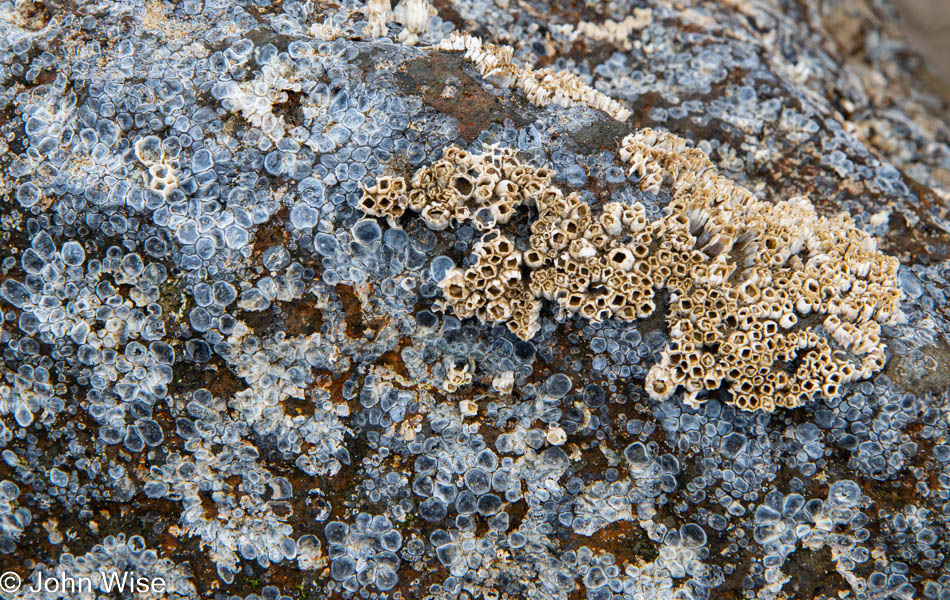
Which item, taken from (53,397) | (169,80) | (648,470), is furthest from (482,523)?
(169,80)

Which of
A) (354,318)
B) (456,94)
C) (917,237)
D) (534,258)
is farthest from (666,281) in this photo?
(917,237)

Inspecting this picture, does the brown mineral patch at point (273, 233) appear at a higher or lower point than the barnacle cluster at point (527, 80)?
lower

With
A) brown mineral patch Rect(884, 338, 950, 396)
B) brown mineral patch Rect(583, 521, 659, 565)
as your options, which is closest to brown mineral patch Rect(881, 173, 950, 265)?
brown mineral patch Rect(884, 338, 950, 396)

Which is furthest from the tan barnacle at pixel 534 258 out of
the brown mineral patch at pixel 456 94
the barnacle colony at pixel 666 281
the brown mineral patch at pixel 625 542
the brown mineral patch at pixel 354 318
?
the brown mineral patch at pixel 625 542

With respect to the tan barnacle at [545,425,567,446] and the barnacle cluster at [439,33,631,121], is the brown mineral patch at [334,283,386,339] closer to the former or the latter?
the tan barnacle at [545,425,567,446]

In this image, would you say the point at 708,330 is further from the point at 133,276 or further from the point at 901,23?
the point at 901,23

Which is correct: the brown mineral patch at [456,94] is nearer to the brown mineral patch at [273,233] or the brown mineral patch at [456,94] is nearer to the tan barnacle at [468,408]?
the brown mineral patch at [273,233]
